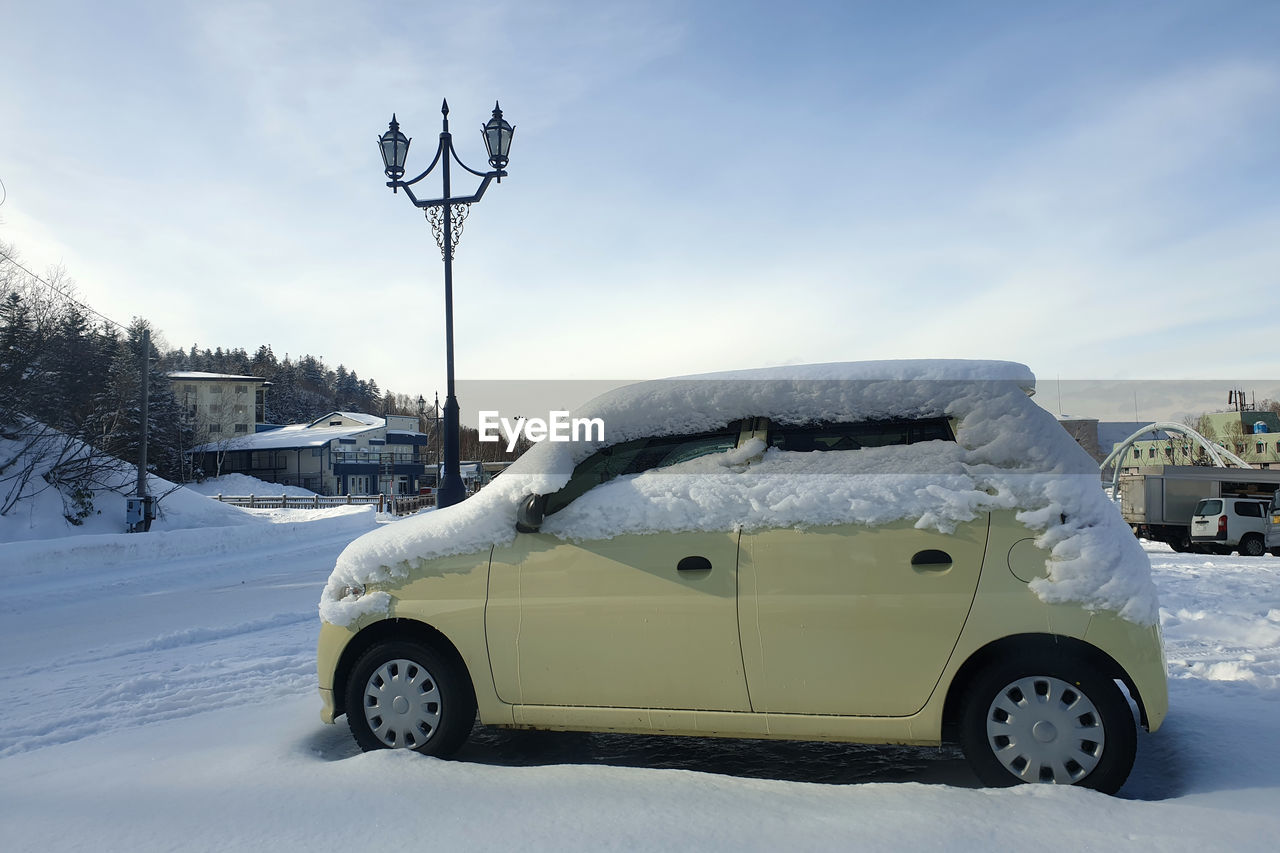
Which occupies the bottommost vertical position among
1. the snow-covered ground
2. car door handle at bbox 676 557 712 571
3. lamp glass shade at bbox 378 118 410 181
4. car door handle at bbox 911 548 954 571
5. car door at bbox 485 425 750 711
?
the snow-covered ground

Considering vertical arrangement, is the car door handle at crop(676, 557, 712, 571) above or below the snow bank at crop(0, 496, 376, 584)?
above

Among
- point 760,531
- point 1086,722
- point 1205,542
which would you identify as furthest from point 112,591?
point 1205,542

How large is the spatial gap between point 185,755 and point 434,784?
1.52 meters

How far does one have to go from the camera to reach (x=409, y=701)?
394 centimetres

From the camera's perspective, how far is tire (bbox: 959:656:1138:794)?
3.26 m

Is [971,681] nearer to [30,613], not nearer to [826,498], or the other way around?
[826,498]

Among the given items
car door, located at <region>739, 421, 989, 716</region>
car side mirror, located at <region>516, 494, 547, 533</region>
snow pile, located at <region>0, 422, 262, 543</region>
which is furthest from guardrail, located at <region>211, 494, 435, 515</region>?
car door, located at <region>739, 421, 989, 716</region>

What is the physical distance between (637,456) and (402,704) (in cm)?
161

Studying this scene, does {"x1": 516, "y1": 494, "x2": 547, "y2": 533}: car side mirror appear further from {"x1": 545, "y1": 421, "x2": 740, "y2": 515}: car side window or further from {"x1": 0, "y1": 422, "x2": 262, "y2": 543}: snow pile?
{"x1": 0, "y1": 422, "x2": 262, "y2": 543}: snow pile

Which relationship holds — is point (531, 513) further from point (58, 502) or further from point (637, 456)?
point (58, 502)

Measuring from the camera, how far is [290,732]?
4.41 meters

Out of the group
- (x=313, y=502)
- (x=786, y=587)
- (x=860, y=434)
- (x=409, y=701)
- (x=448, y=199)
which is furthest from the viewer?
(x=313, y=502)

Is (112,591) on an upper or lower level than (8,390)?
lower

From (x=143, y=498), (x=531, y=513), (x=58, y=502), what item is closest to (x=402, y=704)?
(x=531, y=513)
